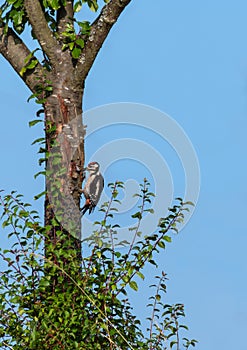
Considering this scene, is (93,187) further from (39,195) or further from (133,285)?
(133,285)

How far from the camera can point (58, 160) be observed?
845 cm

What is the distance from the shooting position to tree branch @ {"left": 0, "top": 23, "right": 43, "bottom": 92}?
8.98 metres

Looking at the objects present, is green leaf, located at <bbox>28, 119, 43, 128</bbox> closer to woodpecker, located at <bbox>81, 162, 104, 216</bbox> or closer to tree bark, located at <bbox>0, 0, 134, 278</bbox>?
tree bark, located at <bbox>0, 0, 134, 278</bbox>

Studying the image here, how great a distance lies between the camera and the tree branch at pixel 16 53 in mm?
8977

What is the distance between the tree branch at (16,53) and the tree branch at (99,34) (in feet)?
1.68

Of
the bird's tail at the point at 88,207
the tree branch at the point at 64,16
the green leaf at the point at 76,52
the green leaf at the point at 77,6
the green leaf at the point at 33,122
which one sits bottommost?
the bird's tail at the point at 88,207

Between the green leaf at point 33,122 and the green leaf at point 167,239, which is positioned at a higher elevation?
the green leaf at point 33,122

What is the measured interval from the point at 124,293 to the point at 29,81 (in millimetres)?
2921

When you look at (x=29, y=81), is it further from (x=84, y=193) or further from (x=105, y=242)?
(x=105, y=242)

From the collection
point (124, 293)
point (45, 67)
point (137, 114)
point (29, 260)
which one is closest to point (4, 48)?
point (45, 67)

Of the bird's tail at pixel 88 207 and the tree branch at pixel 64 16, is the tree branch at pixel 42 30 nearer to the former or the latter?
the tree branch at pixel 64 16

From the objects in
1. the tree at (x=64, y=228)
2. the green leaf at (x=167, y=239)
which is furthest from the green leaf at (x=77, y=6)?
the green leaf at (x=167, y=239)

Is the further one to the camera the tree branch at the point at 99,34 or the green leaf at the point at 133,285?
the tree branch at the point at 99,34

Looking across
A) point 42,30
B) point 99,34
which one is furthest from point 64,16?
point 99,34
